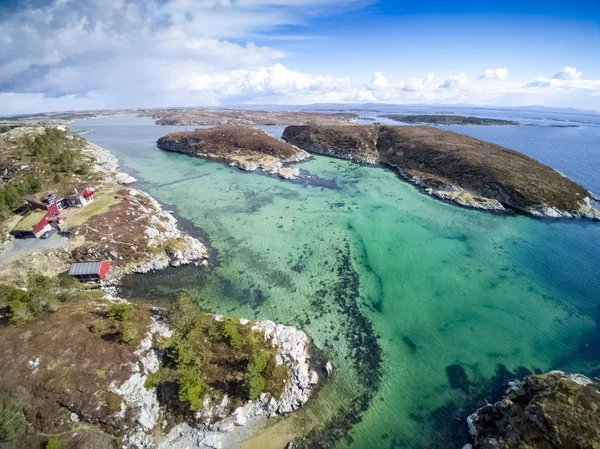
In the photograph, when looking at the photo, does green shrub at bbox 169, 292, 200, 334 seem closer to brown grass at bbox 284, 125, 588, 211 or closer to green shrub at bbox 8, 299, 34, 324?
green shrub at bbox 8, 299, 34, 324

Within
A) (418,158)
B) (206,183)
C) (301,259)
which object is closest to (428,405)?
(301,259)

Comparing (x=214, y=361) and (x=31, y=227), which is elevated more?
(x=31, y=227)

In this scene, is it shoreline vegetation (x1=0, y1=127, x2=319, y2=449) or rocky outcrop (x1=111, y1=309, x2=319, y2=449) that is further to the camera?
rocky outcrop (x1=111, y1=309, x2=319, y2=449)

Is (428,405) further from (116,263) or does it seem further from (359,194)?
(359,194)

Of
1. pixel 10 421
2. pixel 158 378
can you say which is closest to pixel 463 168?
pixel 158 378

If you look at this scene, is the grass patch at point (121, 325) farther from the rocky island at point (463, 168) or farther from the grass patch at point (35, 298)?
the rocky island at point (463, 168)

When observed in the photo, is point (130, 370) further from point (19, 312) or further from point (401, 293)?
point (401, 293)

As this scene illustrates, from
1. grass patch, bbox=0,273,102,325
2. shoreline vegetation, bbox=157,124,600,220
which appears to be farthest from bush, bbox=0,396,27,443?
shoreline vegetation, bbox=157,124,600,220
